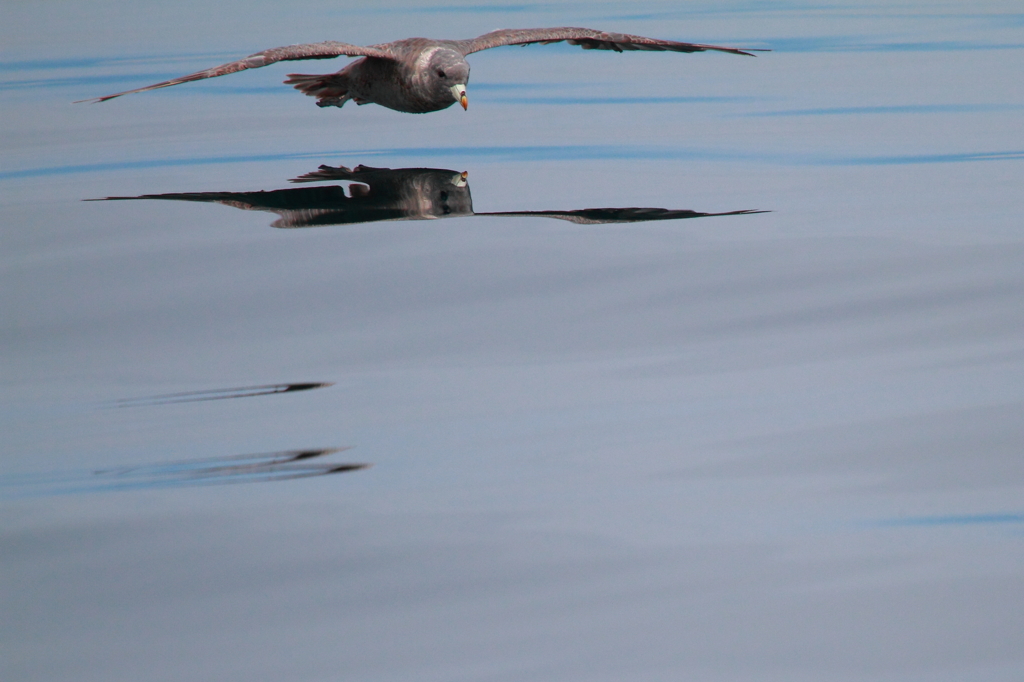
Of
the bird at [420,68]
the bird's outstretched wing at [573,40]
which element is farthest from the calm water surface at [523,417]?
the bird's outstretched wing at [573,40]

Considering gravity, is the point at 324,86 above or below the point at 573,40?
below

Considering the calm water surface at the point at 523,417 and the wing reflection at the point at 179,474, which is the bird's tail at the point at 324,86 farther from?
the wing reflection at the point at 179,474

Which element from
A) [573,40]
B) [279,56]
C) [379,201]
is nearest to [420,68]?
[573,40]

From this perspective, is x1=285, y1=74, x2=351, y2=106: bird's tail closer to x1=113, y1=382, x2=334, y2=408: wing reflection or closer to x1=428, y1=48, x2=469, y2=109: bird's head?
x1=428, y1=48, x2=469, y2=109: bird's head

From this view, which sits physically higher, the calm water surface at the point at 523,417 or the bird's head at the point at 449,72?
the bird's head at the point at 449,72

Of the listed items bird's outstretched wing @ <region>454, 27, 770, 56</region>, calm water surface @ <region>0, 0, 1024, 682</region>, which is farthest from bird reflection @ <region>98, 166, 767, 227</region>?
bird's outstretched wing @ <region>454, 27, 770, 56</region>

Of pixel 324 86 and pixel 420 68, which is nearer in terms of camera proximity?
pixel 420 68

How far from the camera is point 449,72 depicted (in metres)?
9.09

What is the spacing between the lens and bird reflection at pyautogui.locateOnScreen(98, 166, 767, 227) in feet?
24.1

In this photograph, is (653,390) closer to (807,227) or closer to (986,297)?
(986,297)

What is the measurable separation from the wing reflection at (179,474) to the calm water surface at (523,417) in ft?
0.05

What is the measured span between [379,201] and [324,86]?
2.69m

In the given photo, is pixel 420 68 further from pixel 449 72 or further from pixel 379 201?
pixel 379 201

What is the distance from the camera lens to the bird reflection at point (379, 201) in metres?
7.36
